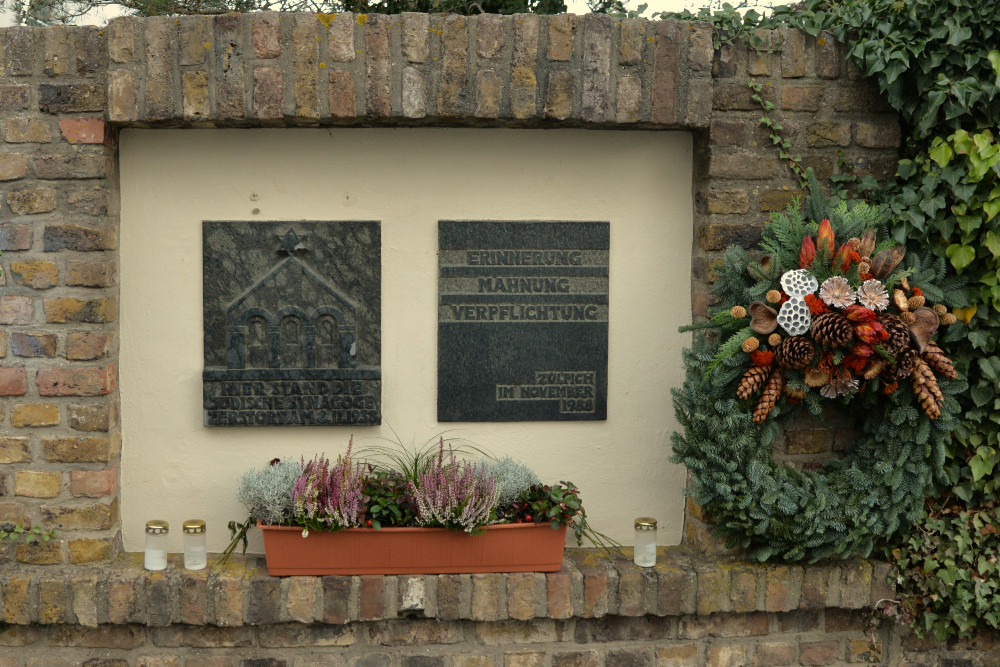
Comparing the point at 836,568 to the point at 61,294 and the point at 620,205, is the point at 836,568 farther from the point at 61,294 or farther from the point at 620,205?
the point at 61,294

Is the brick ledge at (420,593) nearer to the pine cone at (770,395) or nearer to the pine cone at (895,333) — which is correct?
the pine cone at (770,395)

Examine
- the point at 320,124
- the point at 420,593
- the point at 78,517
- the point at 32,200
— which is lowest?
the point at 420,593

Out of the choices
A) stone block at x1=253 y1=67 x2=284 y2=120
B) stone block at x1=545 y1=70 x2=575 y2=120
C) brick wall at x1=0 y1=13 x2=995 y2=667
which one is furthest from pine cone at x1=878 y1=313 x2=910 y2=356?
stone block at x1=253 y1=67 x2=284 y2=120

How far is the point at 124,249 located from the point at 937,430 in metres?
2.71

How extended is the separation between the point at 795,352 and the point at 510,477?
3.22ft

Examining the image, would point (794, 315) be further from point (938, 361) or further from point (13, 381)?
point (13, 381)

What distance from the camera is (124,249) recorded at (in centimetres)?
298

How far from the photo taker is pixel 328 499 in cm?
278

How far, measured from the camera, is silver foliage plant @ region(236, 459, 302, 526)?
9.14 ft

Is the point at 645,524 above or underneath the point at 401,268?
underneath

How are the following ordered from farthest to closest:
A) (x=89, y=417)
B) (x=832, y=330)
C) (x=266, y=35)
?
(x=89, y=417)
(x=266, y=35)
(x=832, y=330)

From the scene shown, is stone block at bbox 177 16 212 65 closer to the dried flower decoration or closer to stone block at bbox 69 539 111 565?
stone block at bbox 69 539 111 565

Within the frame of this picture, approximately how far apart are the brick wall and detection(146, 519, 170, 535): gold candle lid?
0.46 feet

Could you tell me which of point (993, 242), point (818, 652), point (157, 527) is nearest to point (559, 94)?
point (993, 242)
